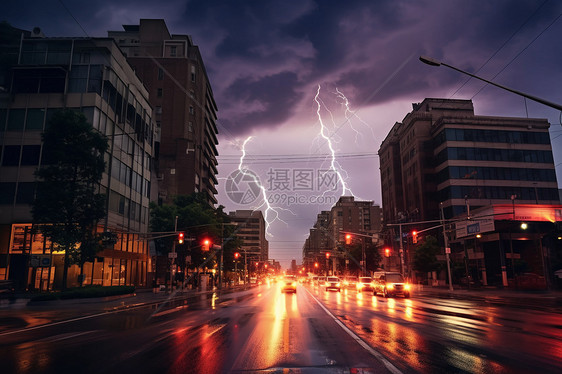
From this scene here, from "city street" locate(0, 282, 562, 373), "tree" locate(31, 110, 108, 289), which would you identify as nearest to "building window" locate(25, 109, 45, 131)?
"tree" locate(31, 110, 108, 289)

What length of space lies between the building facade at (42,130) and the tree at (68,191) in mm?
3644

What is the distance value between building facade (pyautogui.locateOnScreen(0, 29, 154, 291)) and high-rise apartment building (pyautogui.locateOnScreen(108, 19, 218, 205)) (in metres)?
31.6

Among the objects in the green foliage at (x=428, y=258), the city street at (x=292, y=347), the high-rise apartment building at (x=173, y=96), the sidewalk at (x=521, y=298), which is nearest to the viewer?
the city street at (x=292, y=347)

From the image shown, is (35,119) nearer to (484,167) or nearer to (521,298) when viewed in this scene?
(521,298)

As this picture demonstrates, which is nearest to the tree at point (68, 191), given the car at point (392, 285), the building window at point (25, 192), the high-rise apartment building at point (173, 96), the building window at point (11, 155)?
the building window at point (25, 192)

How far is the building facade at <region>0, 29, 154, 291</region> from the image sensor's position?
35406 mm

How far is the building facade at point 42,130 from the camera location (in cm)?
3541

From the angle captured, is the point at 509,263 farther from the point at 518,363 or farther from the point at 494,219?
the point at 518,363

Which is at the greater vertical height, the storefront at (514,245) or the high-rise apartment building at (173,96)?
the high-rise apartment building at (173,96)

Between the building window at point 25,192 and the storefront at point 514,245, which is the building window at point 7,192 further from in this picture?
the storefront at point 514,245

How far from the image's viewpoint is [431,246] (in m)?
57.2

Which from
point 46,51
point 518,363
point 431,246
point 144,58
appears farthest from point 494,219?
point 144,58

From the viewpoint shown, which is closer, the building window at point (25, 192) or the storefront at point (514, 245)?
the building window at point (25, 192)

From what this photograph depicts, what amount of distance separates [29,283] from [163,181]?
151 ft
